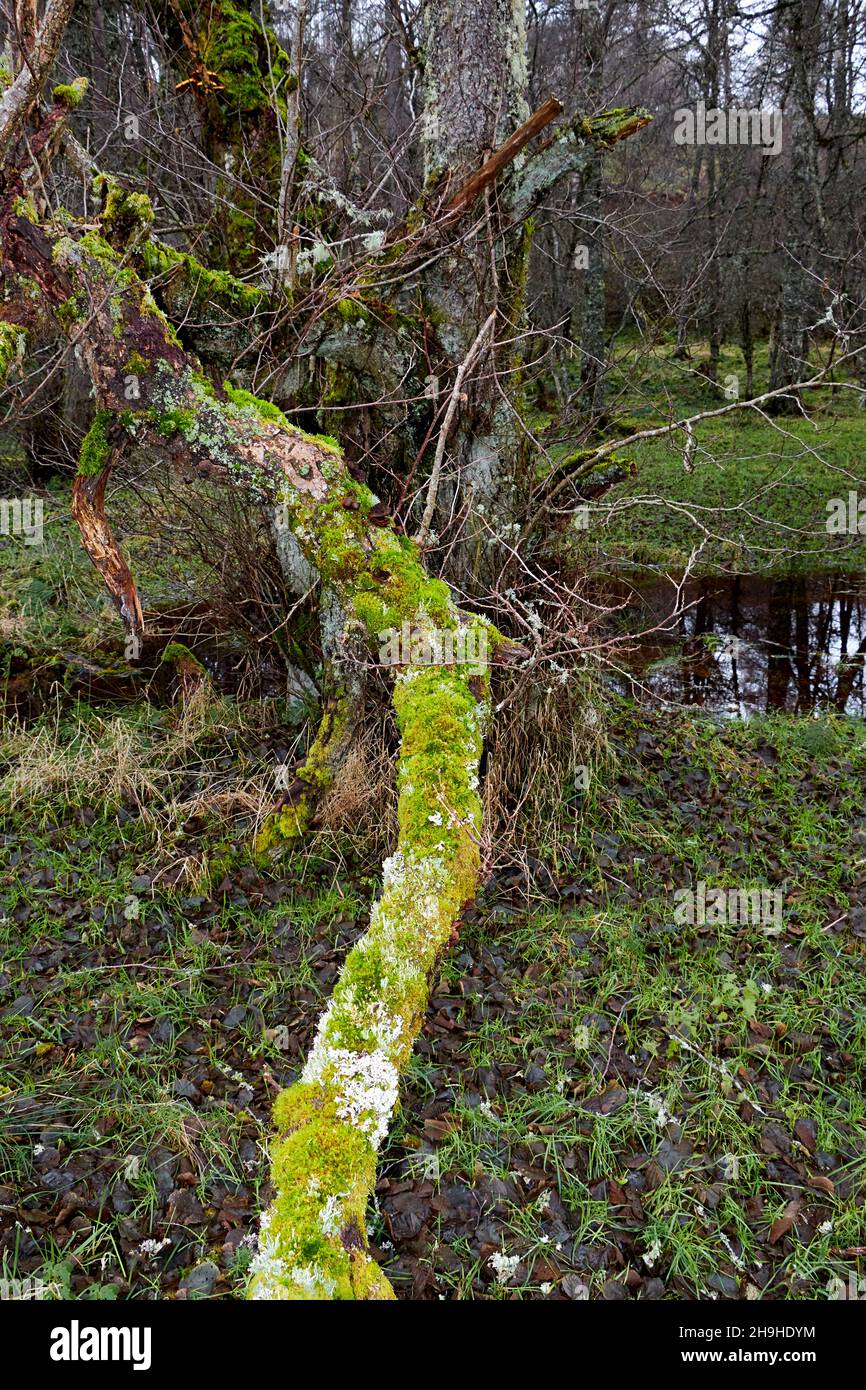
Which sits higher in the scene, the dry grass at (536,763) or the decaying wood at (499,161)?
the decaying wood at (499,161)

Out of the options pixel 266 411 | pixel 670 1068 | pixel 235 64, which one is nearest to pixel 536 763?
pixel 670 1068

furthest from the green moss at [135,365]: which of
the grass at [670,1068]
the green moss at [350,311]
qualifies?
Result: the grass at [670,1068]

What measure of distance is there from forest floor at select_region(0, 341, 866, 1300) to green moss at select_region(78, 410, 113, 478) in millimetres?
1709

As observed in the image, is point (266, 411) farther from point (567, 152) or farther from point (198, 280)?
point (567, 152)

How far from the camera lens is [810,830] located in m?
4.95

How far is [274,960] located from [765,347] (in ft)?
68.5

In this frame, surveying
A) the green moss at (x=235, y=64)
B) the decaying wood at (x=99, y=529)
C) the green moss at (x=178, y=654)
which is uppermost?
the green moss at (x=235, y=64)

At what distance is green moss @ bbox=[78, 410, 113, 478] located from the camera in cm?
414

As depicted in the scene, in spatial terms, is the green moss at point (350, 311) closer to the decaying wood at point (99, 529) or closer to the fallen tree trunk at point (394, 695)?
the fallen tree trunk at point (394, 695)

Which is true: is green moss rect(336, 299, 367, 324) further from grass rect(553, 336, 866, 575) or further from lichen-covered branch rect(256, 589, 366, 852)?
grass rect(553, 336, 866, 575)

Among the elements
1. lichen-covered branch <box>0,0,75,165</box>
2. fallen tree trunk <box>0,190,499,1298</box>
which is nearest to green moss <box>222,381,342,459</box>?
fallen tree trunk <box>0,190,499,1298</box>

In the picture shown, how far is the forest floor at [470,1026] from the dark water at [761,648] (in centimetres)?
163

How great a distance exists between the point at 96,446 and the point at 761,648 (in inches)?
258

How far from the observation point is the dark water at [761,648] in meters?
7.24
